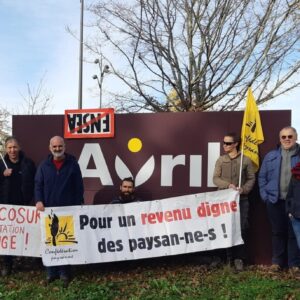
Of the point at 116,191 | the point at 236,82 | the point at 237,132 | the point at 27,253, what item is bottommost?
the point at 27,253

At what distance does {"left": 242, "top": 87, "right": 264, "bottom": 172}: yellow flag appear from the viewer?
7133 mm

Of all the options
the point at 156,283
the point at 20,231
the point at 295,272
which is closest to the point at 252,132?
the point at 295,272

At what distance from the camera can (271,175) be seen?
6.75 meters

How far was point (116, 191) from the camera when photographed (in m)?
7.95

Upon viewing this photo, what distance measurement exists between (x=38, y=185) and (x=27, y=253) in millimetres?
1176

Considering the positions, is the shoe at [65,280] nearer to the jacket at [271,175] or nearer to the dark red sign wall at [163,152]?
the dark red sign wall at [163,152]

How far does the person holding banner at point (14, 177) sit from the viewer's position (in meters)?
7.01

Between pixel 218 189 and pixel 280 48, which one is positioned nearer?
pixel 218 189

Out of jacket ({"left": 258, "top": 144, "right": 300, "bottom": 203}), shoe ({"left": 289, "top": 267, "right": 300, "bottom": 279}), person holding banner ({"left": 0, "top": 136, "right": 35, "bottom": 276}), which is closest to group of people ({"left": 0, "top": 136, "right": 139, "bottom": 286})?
person holding banner ({"left": 0, "top": 136, "right": 35, "bottom": 276})

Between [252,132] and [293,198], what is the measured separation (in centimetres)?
130

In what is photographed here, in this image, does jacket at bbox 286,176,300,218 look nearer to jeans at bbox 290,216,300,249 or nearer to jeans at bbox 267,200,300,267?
jeans at bbox 290,216,300,249

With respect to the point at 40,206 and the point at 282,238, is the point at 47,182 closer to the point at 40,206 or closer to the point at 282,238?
the point at 40,206

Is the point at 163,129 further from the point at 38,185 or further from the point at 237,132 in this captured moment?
the point at 38,185

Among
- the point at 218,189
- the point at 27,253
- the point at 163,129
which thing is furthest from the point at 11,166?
the point at 218,189
